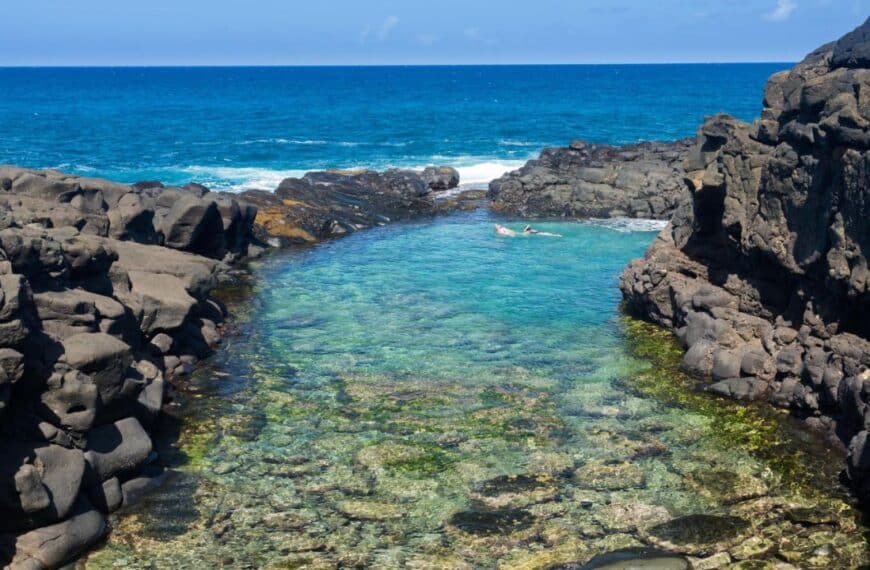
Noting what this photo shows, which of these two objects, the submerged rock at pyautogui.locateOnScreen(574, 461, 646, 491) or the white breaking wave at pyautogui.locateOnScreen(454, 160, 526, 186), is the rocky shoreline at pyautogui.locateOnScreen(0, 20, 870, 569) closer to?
the submerged rock at pyautogui.locateOnScreen(574, 461, 646, 491)

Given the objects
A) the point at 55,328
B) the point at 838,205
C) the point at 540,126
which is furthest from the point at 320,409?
the point at 540,126

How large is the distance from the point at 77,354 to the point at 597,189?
1587 inches

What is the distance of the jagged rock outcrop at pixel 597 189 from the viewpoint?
5431 cm

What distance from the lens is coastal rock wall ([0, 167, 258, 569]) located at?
17.8 meters

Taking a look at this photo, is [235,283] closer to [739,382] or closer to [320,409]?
[320,409]

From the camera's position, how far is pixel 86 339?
21.2m

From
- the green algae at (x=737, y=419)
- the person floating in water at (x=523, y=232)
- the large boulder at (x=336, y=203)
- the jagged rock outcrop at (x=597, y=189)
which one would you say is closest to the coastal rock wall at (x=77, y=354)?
the green algae at (x=737, y=419)

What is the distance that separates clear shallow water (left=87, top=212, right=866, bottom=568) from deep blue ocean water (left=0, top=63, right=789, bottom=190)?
124 ft

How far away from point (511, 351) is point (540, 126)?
90.4 m

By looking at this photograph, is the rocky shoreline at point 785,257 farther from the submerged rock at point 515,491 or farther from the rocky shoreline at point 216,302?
the submerged rock at point 515,491

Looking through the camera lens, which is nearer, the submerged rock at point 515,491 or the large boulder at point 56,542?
the large boulder at point 56,542

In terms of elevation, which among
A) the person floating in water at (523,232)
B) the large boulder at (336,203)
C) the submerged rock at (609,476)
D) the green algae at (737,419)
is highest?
the large boulder at (336,203)

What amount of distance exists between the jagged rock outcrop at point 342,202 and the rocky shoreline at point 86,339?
872 cm

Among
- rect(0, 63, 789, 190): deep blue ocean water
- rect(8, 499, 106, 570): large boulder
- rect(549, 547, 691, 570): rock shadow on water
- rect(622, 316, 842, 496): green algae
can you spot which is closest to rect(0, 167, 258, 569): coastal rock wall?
rect(8, 499, 106, 570): large boulder
